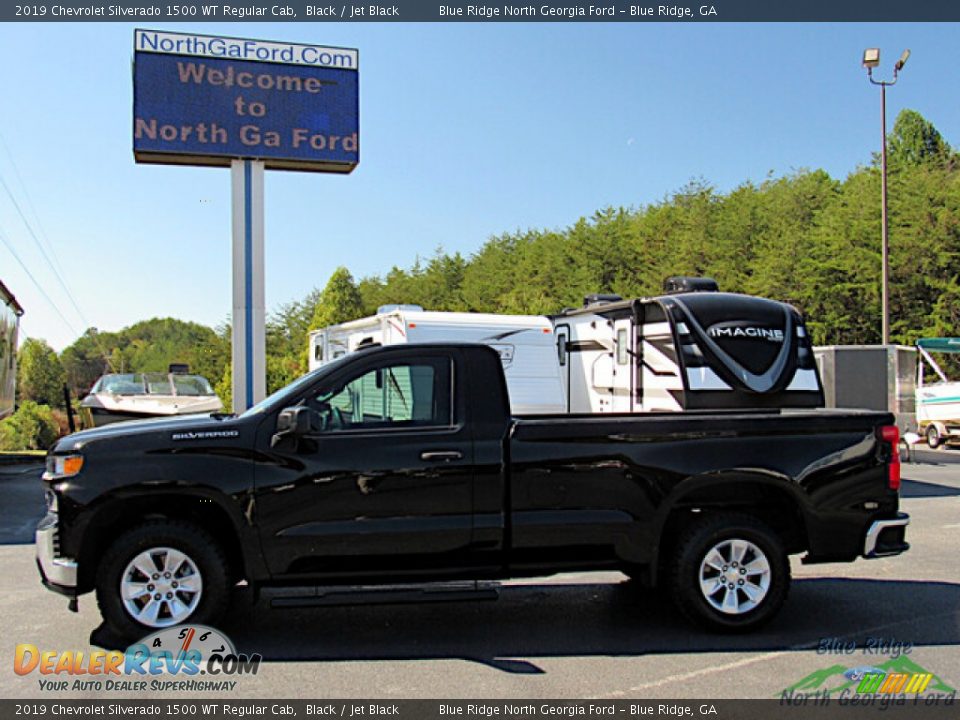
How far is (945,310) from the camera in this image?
1074 inches

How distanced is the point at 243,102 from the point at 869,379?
12.9 m

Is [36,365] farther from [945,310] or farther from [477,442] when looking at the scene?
[477,442]

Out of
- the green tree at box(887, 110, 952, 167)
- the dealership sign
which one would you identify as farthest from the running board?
the green tree at box(887, 110, 952, 167)

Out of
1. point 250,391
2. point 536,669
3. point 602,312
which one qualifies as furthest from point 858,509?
point 250,391

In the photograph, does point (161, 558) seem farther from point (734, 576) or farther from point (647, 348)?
point (647, 348)

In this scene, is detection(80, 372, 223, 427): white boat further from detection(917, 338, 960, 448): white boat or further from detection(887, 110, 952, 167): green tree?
detection(887, 110, 952, 167): green tree

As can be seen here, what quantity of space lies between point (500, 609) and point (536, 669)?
4.64ft

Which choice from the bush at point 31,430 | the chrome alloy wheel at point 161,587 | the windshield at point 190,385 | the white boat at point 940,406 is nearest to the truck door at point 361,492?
the chrome alloy wheel at point 161,587

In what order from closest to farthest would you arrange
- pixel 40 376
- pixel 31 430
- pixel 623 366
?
1. pixel 623 366
2. pixel 31 430
3. pixel 40 376

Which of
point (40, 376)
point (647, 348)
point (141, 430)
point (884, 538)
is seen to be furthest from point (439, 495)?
point (40, 376)

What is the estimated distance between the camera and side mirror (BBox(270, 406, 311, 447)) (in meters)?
5.52

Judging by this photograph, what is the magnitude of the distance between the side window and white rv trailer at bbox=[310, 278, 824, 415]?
293 cm

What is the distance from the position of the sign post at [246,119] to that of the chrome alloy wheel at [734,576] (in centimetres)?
1192

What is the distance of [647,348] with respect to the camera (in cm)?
1047
